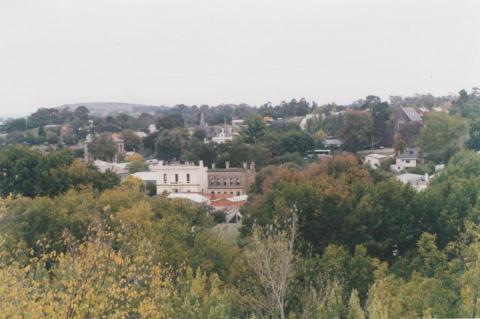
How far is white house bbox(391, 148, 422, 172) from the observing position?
95.5ft

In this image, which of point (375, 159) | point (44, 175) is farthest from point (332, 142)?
point (44, 175)

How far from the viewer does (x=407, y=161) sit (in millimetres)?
29484

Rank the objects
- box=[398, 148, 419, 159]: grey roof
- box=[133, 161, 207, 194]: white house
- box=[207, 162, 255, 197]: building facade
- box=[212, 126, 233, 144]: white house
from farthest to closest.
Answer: box=[212, 126, 233, 144]: white house < box=[398, 148, 419, 159]: grey roof < box=[207, 162, 255, 197]: building facade < box=[133, 161, 207, 194]: white house

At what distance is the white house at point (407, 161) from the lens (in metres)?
29.1

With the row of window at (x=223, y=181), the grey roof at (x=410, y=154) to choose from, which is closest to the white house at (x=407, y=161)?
the grey roof at (x=410, y=154)

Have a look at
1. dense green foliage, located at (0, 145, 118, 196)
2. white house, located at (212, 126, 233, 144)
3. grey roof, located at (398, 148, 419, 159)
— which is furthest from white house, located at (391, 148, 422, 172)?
white house, located at (212, 126, 233, 144)

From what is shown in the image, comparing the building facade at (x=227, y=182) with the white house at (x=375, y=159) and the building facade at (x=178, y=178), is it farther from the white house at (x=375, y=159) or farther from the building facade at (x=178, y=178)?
the white house at (x=375, y=159)

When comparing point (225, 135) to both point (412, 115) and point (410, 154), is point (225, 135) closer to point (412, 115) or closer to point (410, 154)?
point (412, 115)

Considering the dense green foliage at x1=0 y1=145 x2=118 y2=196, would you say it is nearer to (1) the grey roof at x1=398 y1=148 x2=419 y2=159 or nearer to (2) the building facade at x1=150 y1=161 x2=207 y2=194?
(2) the building facade at x1=150 y1=161 x2=207 y2=194

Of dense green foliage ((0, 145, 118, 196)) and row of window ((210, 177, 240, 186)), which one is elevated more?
dense green foliage ((0, 145, 118, 196))

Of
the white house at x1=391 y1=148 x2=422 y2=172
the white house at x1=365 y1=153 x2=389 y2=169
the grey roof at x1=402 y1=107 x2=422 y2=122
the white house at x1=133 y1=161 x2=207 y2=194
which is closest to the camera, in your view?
the white house at x1=133 y1=161 x2=207 y2=194

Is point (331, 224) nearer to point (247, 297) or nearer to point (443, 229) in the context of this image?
point (443, 229)

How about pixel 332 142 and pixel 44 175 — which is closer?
pixel 44 175

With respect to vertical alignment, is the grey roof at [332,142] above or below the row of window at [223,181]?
above
